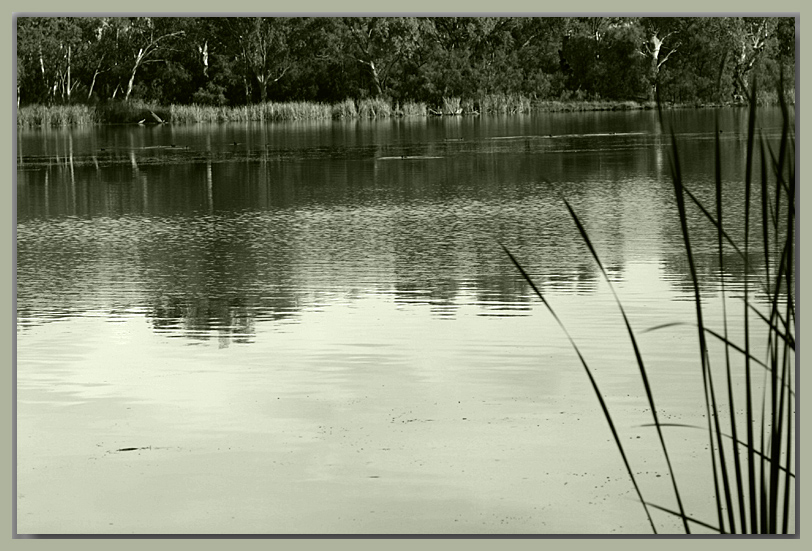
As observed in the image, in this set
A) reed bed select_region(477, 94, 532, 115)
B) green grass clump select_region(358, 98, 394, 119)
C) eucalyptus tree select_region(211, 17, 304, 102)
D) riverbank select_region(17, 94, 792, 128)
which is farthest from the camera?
green grass clump select_region(358, 98, 394, 119)

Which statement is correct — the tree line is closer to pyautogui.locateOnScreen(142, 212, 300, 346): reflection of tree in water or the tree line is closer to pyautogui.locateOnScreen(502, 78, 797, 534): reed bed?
pyautogui.locateOnScreen(502, 78, 797, 534): reed bed

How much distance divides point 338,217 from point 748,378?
717cm

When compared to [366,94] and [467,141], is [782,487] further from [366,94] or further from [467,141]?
[467,141]

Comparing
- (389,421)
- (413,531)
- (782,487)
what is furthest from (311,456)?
(782,487)

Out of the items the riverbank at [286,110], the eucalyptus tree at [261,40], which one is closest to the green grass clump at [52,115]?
the riverbank at [286,110]

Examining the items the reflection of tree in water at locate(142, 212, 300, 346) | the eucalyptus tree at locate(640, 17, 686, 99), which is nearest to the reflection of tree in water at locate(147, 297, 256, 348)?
the reflection of tree in water at locate(142, 212, 300, 346)

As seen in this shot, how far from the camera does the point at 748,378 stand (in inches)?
82.8

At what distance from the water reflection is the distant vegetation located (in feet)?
1.24

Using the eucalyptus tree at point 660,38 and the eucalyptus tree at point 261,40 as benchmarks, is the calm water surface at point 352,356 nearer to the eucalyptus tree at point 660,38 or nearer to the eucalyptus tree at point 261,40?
the eucalyptus tree at point 660,38

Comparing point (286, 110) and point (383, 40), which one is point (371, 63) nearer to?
point (383, 40)

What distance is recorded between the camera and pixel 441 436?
12.4 ft

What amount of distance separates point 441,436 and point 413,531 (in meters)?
0.74

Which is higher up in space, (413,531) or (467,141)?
(467,141)

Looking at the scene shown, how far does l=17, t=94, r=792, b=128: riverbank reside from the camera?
805cm
